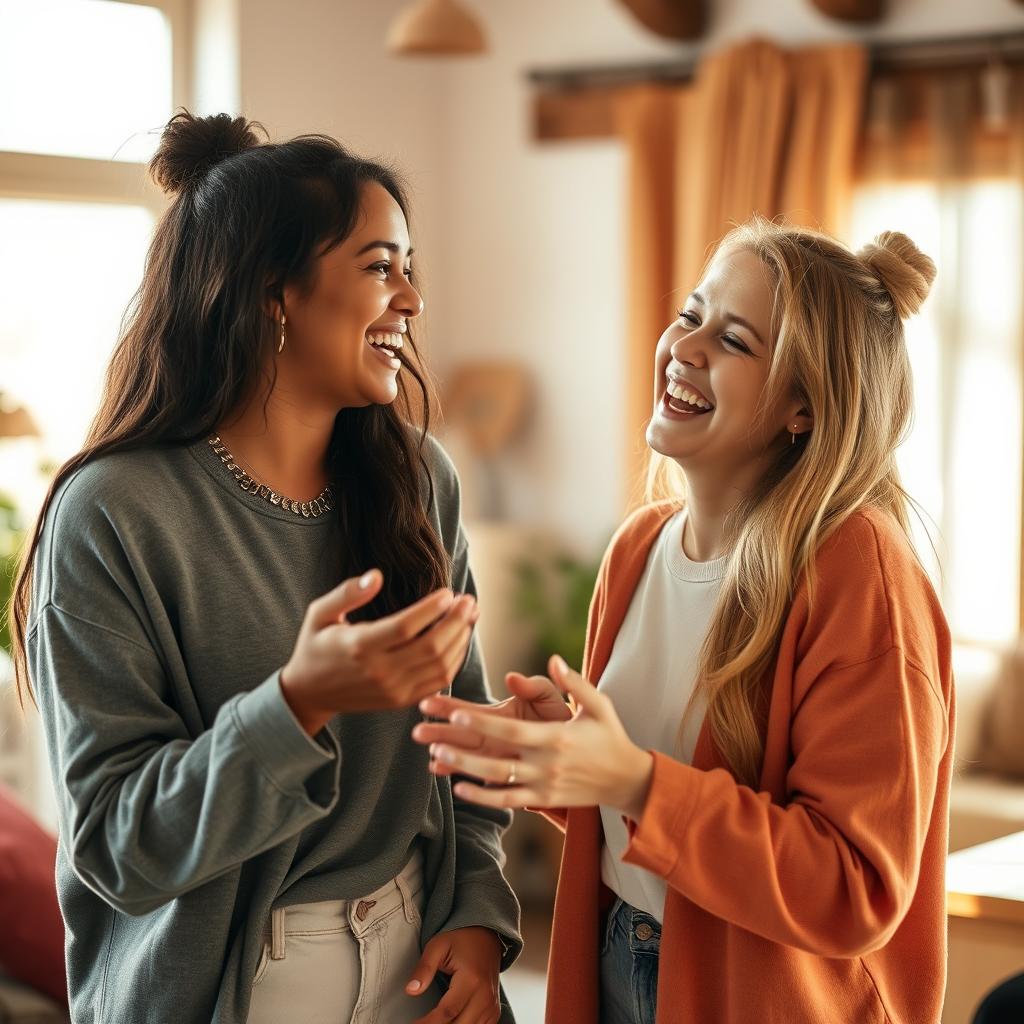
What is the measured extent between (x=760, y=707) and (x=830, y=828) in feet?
0.57

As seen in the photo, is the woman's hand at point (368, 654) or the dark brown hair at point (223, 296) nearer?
the woman's hand at point (368, 654)

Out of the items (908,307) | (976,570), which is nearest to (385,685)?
(908,307)

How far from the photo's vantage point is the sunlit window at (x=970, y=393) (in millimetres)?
4246

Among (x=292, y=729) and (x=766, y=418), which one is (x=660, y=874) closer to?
(x=292, y=729)

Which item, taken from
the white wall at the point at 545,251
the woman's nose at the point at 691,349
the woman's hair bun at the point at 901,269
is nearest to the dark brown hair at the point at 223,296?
the woman's nose at the point at 691,349

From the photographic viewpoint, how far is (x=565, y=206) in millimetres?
5098

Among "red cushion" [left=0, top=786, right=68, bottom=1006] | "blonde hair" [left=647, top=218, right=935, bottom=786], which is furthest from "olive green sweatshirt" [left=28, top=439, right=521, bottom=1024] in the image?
"red cushion" [left=0, top=786, right=68, bottom=1006]

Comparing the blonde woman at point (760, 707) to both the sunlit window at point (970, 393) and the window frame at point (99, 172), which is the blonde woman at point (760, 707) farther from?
the sunlit window at point (970, 393)

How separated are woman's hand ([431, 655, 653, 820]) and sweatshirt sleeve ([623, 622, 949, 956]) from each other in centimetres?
5

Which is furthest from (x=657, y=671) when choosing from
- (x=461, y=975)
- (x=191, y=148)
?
(x=191, y=148)

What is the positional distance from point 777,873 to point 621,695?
339mm

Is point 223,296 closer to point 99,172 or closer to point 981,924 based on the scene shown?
point 981,924

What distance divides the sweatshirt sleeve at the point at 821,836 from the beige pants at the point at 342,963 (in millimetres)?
306

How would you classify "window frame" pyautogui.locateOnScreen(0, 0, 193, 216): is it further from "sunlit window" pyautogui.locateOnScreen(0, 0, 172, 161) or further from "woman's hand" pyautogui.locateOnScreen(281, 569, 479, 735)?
"woman's hand" pyautogui.locateOnScreen(281, 569, 479, 735)
